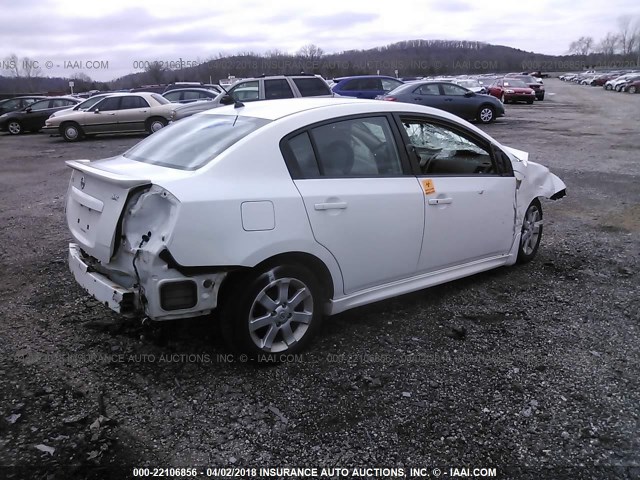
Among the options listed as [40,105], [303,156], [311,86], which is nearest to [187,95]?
[40,105]

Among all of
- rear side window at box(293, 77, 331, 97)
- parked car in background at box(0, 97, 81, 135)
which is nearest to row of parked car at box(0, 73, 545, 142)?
parked car in background at box(0, 97, 81, 135)

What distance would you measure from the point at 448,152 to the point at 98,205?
112 inches

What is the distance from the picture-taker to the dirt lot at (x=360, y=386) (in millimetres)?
2625

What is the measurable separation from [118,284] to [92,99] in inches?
745

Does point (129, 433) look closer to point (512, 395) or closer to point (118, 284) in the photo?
point (118, 284)

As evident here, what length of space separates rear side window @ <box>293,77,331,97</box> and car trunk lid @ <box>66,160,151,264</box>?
1088 cm

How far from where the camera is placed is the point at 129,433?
2773 millimetres

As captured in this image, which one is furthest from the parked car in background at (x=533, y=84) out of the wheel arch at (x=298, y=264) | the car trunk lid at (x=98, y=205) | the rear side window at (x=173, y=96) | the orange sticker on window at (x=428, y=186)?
the car trunk lid at (x=98, y=205)

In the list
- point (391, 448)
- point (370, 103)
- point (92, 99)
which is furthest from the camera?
point (92, 99)

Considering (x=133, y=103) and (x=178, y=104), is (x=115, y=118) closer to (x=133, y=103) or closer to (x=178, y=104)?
(x=133, y=103)

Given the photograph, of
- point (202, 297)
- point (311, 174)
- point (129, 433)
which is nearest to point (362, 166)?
point (311, 174)

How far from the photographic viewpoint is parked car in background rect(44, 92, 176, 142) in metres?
18.0

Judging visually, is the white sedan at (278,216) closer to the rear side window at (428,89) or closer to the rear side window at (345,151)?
the rear side window at (345,151)

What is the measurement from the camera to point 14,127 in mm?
21703
